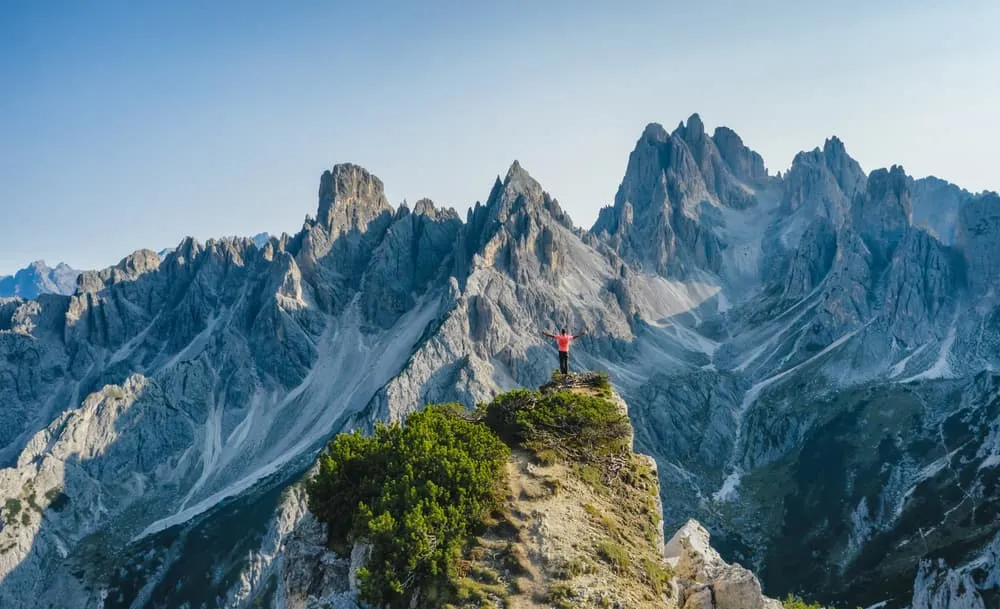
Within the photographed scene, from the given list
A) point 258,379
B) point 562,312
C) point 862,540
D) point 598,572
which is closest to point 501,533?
point 598,572

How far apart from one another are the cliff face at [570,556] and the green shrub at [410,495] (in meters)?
0.83

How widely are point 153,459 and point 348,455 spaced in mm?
157874

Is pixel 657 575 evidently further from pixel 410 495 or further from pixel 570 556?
pixel 410 495

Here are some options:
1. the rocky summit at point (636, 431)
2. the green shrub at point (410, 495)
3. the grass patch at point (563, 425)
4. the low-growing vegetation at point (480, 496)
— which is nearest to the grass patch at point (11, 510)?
the rocky summit at point (636, 431)

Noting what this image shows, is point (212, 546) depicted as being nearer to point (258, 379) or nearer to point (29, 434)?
point (258, 379)

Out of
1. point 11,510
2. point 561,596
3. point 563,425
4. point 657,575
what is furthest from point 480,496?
point 11,510

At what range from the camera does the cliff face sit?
23.9 meters

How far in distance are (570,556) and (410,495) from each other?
257 inches

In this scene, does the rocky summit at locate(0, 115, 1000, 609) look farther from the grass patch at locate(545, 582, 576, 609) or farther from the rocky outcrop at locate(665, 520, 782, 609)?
the grass patch at locate(545, 582, 576, 609)

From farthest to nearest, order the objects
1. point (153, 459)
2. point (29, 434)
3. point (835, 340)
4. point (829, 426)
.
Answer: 1. point (29, 434)
2. point (835, 340)
3. point (153, 459)
4. point (829, 426)

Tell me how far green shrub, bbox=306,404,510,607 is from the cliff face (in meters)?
0.83

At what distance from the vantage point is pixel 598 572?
24703 millimetres

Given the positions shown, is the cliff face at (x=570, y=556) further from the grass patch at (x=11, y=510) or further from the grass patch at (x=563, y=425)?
the grass patch at (x=11, y=510)

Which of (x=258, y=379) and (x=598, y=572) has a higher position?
(x=258, y=379)
